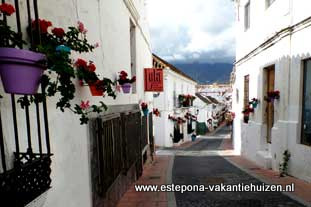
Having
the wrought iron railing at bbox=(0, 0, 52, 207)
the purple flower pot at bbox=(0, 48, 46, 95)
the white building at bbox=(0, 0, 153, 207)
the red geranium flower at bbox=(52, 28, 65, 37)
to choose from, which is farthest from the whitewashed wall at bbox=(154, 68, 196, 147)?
the purple flower pot at bbox=(0, 48, 46, 95)

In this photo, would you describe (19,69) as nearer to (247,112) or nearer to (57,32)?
(57,32)

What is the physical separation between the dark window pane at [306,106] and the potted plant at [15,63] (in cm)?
611

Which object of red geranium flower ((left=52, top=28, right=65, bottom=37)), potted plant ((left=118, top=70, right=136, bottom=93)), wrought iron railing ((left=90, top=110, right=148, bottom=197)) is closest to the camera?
red geranium flower ((left=52, top=28, right=65, bottom=37))

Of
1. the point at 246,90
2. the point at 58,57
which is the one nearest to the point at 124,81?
the point at 58,57

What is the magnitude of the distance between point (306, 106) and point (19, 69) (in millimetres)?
6315

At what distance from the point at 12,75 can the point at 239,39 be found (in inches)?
439

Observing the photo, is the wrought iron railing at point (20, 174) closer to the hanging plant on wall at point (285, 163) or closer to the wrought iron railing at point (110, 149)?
the wrought iron railing at point (110, 149)

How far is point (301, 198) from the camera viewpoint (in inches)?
172

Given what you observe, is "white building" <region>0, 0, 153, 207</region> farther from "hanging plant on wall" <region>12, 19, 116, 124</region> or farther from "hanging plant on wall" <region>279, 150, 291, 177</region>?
"hanging plant on wall" <region>279, 150, 291, 177</region>

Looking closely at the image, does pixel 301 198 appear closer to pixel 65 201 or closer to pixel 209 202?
pixel 209 202

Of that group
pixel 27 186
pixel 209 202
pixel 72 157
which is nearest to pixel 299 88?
pixel 209 202

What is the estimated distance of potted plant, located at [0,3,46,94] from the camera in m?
1.26

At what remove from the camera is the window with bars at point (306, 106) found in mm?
5465

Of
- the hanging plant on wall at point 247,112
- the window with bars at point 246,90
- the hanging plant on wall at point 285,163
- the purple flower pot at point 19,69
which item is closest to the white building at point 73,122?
the purple flower pot at point 19,69
